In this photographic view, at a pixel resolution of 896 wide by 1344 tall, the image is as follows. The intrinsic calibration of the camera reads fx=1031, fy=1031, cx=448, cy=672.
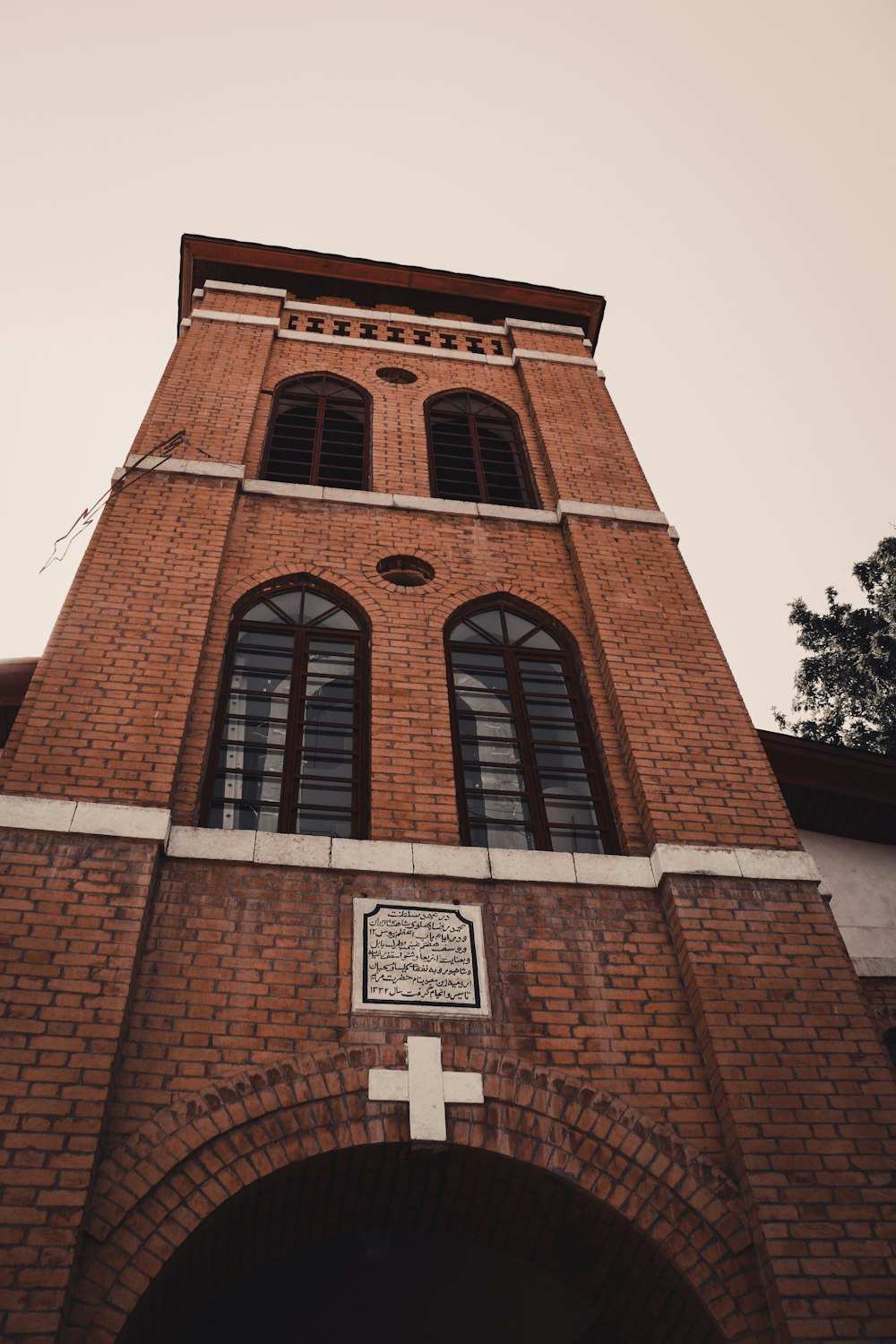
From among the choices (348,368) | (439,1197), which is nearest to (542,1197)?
(439,1197)

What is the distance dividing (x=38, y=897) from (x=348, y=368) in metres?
7.75

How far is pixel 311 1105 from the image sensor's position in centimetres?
498

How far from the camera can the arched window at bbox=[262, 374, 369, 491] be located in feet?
33.0

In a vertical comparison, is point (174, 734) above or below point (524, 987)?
above

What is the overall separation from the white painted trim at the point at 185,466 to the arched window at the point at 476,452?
2015 millimetres

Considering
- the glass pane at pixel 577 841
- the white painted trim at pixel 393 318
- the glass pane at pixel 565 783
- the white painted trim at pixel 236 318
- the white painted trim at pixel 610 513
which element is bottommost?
the glass pane at pixel 577 841

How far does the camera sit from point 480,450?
1081 centimetres

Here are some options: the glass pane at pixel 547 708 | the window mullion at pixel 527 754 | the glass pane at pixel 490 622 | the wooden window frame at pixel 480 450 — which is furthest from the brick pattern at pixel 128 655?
the wooden window frame at pixel 480 450

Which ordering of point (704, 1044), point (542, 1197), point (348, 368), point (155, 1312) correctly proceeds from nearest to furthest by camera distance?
point (155, 1312) → point (542, 1197) → point (704, 1044) → point (348, 368)

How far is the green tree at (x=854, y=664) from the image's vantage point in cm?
1820

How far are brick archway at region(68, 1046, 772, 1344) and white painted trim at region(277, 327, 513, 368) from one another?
8824 mm

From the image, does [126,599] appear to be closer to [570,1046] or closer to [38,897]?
[38,897]

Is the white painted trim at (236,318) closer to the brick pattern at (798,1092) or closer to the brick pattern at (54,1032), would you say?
the brick pattern at (54,1032)

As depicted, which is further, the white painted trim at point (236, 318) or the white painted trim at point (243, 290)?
the white painted trim at point (243, 290)
